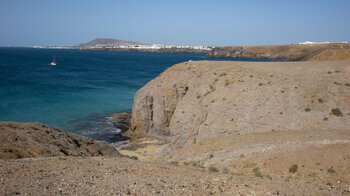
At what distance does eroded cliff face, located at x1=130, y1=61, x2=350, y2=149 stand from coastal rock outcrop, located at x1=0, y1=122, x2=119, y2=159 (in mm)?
6580

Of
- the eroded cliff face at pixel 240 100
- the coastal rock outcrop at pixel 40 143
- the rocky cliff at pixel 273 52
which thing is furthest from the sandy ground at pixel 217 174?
the rocky cliff at pixel 273 52

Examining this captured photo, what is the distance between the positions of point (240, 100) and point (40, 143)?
559 inches

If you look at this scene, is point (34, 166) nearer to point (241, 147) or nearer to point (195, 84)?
point (241, 147)

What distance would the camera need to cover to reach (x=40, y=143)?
1348 cm

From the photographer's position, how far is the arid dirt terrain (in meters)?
8.09

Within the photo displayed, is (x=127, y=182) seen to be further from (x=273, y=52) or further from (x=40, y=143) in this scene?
(x=273, y=52)

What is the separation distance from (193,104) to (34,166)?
50.6 feet

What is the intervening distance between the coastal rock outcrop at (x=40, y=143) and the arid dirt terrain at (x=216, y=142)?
7 cm

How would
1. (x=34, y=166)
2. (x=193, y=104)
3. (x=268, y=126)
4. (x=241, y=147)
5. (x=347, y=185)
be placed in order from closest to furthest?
(x=347, y=185), (x=34, y=166), (x=241, y=147), (x=268, y=126), (x=193, y=104)

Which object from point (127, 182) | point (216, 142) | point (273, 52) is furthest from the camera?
point (273, 52)

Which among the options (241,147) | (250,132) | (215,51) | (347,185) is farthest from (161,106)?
(215,51)

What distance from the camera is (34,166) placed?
922 centimetres

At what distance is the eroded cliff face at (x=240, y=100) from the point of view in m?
18.3

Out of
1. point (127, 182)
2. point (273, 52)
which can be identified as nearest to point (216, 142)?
point (127, 182)
